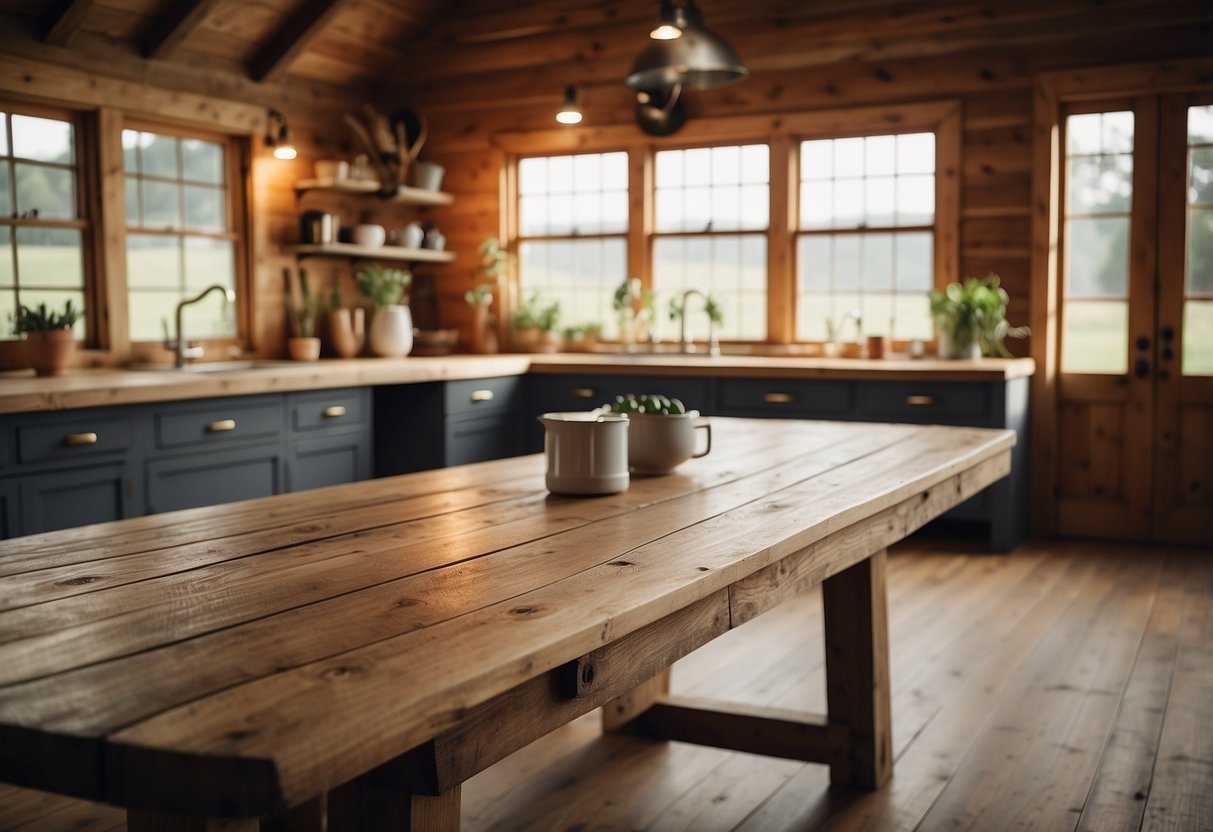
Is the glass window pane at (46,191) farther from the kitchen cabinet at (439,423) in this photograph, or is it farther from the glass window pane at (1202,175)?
the glass window pane at (1202,175)

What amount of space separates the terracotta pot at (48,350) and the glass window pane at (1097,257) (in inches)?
171

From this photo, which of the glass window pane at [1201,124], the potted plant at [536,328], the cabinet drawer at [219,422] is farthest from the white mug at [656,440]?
the potted plant at [536,328]

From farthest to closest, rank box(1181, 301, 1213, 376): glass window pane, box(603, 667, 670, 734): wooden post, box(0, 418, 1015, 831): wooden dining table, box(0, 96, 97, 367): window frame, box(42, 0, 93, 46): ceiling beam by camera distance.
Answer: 1. box(1181, 301, 1213, 376): glass window pane
2. box(0, 96, 97, 367): window frame
3. box(42, 0, 93, 46): ceiling beam
4. box(603, 667, 670, 734): wooden post
5. box(0, 418, 1015, 831): wooden dining table

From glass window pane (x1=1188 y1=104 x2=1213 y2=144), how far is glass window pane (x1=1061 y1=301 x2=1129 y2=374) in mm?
770

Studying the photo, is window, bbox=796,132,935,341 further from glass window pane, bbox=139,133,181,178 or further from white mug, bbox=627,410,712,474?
white mug, bbox=627,410,712,474

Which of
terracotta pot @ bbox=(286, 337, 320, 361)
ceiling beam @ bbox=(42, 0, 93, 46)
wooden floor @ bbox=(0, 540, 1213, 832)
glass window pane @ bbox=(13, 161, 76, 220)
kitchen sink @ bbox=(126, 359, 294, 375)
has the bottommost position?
wooden floor @ bbox=(0, 540, 1213, 832)

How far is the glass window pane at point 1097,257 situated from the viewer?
535cm

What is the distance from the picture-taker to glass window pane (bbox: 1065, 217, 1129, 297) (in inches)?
211

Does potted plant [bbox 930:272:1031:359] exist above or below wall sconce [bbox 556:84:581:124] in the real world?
below

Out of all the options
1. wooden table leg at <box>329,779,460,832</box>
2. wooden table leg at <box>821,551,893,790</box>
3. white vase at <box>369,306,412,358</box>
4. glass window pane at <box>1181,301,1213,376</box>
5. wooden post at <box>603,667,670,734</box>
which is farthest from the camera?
white vase at <box>369,306,412,358</box>

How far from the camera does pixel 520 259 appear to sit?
675 centimetres

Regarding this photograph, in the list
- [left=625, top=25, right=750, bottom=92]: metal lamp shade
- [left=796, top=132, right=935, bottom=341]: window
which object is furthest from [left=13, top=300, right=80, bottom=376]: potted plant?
[left=796, top=132, right=935, bottom=341]: window

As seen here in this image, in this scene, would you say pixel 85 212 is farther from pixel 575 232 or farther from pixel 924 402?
pixel 924 402

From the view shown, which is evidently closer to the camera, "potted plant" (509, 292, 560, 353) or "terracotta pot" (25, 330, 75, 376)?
"terracotta pot" (25, 330, 75, 376)
